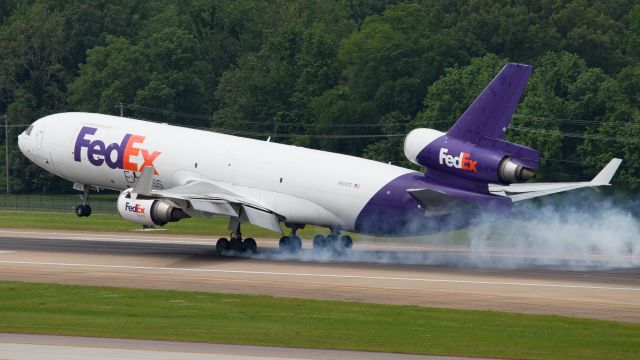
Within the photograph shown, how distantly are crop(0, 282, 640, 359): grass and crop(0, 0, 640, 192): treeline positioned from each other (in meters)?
67.7

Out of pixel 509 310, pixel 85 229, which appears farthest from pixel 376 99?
pixel 509 310

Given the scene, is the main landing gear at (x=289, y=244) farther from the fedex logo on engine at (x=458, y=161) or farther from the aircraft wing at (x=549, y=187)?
the fedex logo on engine at (x=458, y=161)

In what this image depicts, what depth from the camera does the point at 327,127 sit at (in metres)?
131

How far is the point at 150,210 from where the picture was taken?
185 feet

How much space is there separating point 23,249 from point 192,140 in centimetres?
968

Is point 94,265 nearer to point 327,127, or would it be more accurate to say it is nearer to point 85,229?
point 85,229

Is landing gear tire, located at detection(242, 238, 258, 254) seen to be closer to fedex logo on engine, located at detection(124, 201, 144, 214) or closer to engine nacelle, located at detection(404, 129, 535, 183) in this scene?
fedex logo on engine, located at detection(124, 201, 144, 214)

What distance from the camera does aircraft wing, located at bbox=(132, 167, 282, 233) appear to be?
57.0 meters

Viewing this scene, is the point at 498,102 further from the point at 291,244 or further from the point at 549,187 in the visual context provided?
the point at 291,244

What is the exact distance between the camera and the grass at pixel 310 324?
35.4 meters

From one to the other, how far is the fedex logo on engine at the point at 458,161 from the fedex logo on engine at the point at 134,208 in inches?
518

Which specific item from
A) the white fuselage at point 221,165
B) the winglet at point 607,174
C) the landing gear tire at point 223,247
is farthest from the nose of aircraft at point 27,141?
the winglet at point 607,174

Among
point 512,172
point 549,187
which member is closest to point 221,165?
point 549,187

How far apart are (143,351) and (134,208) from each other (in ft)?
79.7
